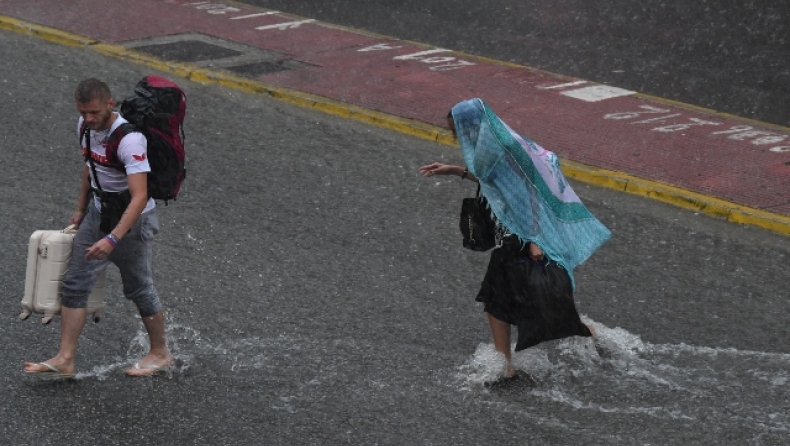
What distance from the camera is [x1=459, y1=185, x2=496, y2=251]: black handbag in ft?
24.2

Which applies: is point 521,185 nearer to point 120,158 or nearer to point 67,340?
point 120,158

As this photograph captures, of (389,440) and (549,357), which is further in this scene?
(549,357)

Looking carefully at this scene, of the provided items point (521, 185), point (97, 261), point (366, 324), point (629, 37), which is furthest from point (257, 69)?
point (521, 185)

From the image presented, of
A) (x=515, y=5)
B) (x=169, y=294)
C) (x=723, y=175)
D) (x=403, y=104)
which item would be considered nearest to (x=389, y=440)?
(x=169, y=294)

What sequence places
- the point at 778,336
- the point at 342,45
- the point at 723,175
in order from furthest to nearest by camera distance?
the point at 342,45 → the point at 723,175 → the point at 778,336

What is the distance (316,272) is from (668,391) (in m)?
2.72

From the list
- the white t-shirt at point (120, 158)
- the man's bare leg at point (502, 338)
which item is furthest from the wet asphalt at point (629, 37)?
the white t-shirt at point (120, 158)

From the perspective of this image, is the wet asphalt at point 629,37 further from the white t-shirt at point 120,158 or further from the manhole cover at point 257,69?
the white t-shirt at point 120,158

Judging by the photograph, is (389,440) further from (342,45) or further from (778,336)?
(342,45)

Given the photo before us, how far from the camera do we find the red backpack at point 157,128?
22.9 feet

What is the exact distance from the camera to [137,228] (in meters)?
7.20

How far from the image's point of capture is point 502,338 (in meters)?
7.43

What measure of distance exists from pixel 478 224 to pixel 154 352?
195 centimetres

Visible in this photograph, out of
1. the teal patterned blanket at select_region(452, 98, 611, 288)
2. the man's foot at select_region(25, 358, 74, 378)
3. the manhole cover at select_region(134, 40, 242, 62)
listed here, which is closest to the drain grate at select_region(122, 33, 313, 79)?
the manhole cover at select_region(134, 40, 242, 62)
